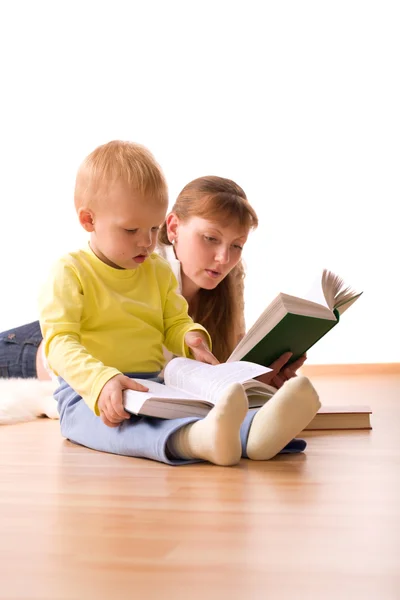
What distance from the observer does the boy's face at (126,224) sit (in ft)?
5.15

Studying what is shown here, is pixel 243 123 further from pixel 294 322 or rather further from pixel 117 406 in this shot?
pixel 117 406

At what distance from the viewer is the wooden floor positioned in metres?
0.70

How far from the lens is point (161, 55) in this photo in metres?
4.77

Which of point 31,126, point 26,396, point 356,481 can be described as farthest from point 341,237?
point 356,481

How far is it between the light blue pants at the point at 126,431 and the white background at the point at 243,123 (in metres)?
3.04

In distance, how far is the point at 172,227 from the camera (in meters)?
2.29

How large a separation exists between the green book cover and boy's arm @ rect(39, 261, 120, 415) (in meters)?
0.35

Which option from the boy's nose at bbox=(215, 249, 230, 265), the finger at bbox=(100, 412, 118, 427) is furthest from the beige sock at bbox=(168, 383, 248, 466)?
the boy's nose at bbox=(215, 249, 230, 265)

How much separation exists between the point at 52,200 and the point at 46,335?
3.36 m

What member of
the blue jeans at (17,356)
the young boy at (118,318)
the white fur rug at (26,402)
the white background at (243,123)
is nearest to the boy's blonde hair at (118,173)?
the young boy at (118,318)

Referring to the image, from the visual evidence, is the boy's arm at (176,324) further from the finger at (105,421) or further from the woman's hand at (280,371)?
the finger at (105,421)

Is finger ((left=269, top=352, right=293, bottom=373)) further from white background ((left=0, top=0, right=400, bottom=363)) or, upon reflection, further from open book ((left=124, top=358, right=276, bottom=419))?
white background ((left=0, top=0, right=400, bottom=363))

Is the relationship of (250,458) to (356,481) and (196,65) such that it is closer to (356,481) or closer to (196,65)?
(356,481)

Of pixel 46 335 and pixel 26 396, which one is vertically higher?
pixel 46 335
